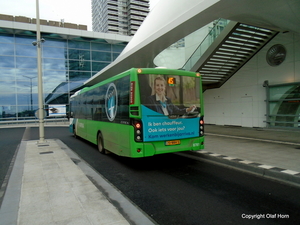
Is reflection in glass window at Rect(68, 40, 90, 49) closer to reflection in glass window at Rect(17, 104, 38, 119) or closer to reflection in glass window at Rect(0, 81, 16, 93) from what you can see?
reflection in glass window at Rect(0, 81, 16, 93)

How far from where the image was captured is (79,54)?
32.4 meters

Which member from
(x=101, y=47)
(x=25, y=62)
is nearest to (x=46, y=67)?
(x=25, y=62)

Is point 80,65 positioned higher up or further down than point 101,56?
further down

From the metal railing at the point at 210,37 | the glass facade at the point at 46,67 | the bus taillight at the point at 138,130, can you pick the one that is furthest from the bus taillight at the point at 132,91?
the glass facade at the point at 46,67

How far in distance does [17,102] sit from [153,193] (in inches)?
1165

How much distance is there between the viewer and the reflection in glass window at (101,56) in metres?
33.4

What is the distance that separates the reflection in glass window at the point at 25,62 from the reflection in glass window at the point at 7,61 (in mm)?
669

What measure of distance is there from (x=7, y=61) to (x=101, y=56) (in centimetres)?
1240

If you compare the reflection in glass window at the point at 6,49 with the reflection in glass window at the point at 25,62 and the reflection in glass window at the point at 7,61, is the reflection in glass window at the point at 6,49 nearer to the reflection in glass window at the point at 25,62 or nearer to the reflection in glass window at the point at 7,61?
the reflection in glass window at the point at 7,61

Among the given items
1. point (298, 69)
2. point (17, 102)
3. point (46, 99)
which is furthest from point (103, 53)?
point (298, 69)

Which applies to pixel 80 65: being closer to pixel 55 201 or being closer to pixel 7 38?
pixel 7 38

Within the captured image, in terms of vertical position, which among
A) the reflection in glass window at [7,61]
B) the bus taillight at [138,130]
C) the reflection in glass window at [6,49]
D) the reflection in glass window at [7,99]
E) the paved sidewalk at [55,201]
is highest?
the reflection in glass window at [6,49]

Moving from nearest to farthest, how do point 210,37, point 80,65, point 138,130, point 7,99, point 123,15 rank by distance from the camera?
point 138,130 < point 210,37 < point 7,99 < point 80,65 < point 123,15

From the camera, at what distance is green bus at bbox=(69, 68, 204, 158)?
248 inches
